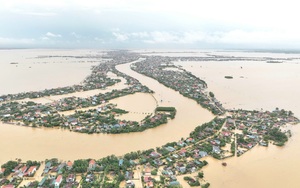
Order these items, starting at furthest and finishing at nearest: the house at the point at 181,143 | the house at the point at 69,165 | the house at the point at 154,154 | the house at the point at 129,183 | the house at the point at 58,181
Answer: the house at the point at 181,143 < the house at the point at 154,154 < the house at the point at 69,165 < the house at the point at 129,183 < the house at the point at 58,181

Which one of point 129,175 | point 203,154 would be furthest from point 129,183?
point 203,154

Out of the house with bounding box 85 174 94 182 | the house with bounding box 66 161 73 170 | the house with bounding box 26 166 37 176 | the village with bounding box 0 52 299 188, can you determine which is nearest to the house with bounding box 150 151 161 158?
the village with bounding box 0 52 299 188

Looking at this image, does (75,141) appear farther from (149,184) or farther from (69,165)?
(149,184)

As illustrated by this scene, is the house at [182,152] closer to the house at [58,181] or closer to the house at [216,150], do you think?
the house at [216,150]

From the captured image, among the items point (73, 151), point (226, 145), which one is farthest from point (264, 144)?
point (73, 151)

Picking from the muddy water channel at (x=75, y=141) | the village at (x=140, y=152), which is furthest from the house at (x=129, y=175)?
the muddy water channel at (x=75, y=141)

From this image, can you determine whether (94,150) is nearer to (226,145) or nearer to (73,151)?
(73,151)
